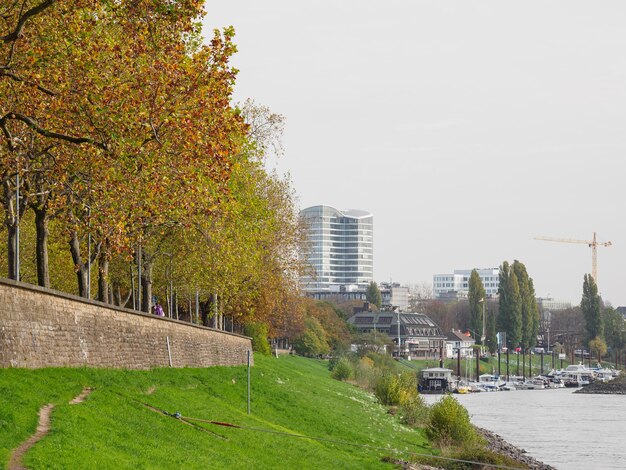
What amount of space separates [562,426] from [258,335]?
23.7 m

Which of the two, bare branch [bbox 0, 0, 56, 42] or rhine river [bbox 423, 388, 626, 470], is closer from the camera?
bare branch [bbox 0, 0, 56, 42]

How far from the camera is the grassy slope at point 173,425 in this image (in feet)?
66.8

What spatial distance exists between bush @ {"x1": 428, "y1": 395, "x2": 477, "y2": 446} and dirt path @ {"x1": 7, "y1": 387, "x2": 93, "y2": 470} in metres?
21.1

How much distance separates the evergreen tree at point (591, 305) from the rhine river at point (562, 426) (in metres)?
62.9

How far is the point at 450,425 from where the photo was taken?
43.8 m

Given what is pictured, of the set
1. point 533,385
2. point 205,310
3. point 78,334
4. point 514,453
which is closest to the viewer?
point 78,334

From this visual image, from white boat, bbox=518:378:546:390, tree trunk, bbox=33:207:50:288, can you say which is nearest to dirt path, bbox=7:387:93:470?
tree trunk, bbox=33:207:50:288

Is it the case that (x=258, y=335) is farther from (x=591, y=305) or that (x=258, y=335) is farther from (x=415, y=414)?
(x=591, y=305)

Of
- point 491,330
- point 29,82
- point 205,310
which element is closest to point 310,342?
point 491,330

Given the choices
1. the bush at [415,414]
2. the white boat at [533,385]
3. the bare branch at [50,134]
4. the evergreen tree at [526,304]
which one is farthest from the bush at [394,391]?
the evergreen tree at [526,304]

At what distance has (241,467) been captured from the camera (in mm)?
25000

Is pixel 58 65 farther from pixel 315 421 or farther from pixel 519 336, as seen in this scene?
pixel 519 336

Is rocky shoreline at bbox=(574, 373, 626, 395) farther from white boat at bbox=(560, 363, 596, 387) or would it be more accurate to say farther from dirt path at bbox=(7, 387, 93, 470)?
dirt path at bbox=(7, 387, 93, 470)

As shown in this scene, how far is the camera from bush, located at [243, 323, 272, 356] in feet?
273
